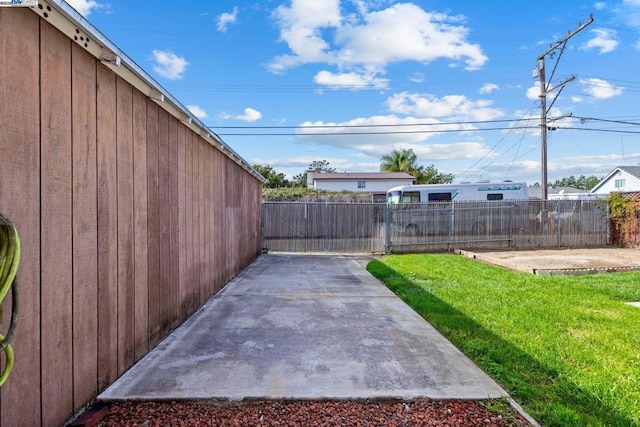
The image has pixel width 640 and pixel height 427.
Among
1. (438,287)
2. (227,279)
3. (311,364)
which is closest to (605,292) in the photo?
(438,287)

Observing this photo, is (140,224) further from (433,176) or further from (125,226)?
(433,176)

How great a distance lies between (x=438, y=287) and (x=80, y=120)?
551 centimetres

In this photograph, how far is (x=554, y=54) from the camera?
1470 cm

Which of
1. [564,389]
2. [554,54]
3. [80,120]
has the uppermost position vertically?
[554,54]

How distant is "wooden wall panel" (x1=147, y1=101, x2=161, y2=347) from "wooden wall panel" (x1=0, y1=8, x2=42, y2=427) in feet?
4.44

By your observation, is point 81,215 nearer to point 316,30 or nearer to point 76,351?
point 76,351

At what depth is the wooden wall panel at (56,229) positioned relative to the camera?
6.28ft

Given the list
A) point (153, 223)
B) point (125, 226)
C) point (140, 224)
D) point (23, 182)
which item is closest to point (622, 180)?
point (153, 223)

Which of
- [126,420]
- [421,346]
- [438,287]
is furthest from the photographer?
[438,287]

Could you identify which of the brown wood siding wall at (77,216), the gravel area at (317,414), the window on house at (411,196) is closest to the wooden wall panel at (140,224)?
the brown wood siding wall at (77,216)

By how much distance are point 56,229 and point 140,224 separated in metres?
1.04

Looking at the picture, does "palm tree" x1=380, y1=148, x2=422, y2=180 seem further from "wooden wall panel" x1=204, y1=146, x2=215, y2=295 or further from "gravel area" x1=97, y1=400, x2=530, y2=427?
"gravel area" x1=97, y1=400, x2=530, y2=427

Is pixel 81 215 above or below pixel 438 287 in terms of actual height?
above

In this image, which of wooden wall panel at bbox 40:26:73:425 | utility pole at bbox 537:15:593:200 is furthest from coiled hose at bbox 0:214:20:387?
utility pole at bbox 537:15:593:200
